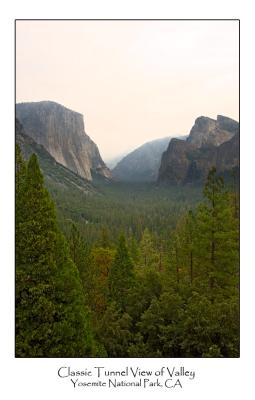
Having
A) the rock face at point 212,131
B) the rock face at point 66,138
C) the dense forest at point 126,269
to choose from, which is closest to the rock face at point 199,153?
the rock face at point 212,131

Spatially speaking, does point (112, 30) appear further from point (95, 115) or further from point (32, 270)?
point (32, 270)

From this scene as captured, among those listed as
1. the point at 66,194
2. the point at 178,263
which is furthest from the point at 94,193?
the point at 178,263

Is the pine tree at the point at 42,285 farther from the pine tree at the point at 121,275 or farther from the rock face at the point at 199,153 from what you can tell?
the rock face at the point at 199,153

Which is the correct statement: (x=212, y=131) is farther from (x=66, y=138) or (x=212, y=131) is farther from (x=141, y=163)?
(x=66, y=138)

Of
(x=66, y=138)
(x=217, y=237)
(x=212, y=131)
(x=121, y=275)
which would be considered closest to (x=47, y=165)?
(x=66, y=138)

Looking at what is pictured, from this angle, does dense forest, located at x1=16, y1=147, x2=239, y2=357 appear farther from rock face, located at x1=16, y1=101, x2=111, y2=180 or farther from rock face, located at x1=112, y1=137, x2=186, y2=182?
rock face, located at x1=16, y1=101, x2=111, y2=180

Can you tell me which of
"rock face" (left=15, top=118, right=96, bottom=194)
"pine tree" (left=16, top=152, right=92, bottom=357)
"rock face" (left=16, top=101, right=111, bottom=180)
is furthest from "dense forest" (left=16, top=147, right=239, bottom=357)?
"rock face" (left=16, top=101, right=111, bottom=180)
